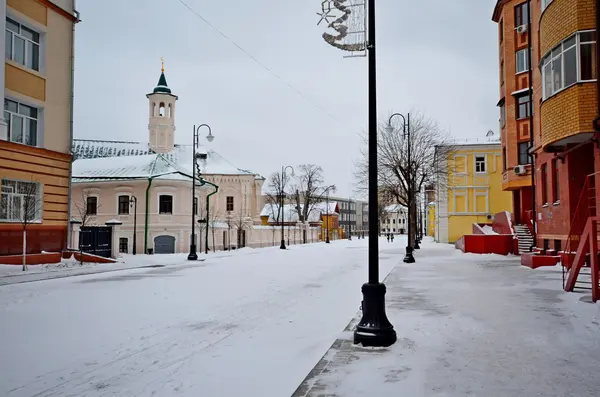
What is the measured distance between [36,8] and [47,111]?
15.2ft

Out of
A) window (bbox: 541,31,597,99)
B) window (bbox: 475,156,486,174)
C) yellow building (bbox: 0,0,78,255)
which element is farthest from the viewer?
window (bbox: 475,156,486,174)

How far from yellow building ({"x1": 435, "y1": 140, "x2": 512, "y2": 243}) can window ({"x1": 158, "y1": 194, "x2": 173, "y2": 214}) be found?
86.3 ft

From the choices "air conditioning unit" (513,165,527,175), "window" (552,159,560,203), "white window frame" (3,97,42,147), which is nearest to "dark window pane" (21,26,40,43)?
"white window frame" (3,97,42,147)

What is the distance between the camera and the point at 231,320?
34.3 feet

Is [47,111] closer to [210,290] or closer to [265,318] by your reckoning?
[210,290]

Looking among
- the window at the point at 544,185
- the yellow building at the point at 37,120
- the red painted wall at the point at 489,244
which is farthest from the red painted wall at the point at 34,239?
the red painted wall at the point at 489,244

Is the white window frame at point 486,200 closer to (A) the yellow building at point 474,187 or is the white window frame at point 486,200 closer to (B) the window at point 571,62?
(A) the yellow building at point 474,187

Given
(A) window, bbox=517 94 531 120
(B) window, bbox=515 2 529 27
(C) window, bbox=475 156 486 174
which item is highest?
(B) window, bbox=515 2 529 27

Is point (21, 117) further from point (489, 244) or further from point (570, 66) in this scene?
point (489, 244)

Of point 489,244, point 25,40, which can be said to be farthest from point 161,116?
point 489,244

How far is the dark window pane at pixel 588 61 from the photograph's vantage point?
15086 mm

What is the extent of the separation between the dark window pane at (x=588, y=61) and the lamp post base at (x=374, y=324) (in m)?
11.0

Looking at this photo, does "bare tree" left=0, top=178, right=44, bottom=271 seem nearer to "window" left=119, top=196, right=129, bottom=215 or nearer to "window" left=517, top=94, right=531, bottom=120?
"window" left=119, top=196, right=129, bottom=215

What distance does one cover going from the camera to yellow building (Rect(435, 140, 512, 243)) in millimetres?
53781
